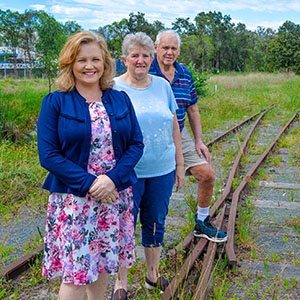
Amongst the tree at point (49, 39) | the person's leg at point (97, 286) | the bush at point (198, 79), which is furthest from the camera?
the bush at point (198, 79)

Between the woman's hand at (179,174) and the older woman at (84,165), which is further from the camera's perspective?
the woman's hand at (179,174)

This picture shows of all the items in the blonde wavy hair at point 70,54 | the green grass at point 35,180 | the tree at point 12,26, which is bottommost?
the green grass at point 35,180

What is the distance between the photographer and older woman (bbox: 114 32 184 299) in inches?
107

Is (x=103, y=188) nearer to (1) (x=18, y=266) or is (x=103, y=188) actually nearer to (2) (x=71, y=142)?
(2) (x=71, y=142)

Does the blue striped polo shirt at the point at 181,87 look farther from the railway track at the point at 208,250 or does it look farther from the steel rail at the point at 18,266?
the steel rail at the point at 18,266

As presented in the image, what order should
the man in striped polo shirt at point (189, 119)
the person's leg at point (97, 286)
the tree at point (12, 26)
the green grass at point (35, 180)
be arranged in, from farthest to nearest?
the tree at point (12, 26) → the man in striped polo shirt at point (189, 119) → the green grass at point (35, 180) → the person's leg at point (97, 286)

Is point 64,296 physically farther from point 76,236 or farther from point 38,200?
point 38,200

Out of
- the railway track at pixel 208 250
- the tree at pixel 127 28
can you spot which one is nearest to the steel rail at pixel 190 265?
the railway track at pixel 208 250

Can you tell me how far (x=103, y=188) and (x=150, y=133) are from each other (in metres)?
0.71

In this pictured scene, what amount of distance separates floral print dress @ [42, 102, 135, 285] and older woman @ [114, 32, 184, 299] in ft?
1.35

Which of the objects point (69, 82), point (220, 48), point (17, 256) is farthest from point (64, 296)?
point (220, 48)

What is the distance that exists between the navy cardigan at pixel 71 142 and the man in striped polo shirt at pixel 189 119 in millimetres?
1197

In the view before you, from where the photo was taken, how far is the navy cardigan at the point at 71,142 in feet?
7.01

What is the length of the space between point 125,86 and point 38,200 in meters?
2.94
